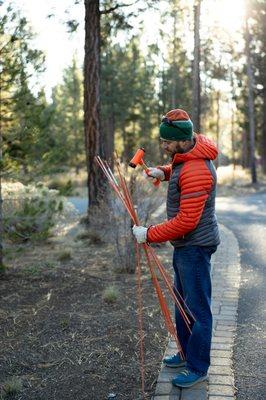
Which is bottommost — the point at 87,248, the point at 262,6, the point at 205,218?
the point at 87,248

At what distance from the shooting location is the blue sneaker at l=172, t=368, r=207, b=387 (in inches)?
147

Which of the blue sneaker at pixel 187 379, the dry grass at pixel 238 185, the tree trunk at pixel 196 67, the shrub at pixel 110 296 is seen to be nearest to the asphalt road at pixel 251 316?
the blue sneaker at pixel 187 379

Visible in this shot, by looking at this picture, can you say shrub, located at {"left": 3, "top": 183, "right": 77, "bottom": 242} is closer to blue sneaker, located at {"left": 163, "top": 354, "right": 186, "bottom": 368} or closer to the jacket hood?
blue sneaker, located at {"left": 163, "top": 354, "right": 186, "bottom": 368}

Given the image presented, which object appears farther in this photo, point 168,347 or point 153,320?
point 153,320

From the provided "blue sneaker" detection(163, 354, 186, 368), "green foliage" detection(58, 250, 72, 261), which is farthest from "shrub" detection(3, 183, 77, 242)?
"blue sneaker" detection(163, 354, 186, 368)

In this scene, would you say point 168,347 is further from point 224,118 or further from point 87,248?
point 224,118

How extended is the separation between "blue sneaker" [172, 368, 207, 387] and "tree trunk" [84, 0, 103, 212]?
21.2 feet

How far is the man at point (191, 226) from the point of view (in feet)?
11.5

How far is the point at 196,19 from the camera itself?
1759cm

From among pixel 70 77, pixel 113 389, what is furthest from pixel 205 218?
pixel 70 77

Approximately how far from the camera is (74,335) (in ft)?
16.0

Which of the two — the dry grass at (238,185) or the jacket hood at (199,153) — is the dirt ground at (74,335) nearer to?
the jacket hood at (199,153)

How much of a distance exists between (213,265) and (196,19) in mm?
12156

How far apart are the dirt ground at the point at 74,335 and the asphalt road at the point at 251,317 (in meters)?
0.64
